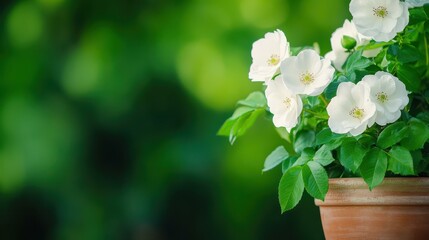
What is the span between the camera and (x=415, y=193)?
3.76 feet

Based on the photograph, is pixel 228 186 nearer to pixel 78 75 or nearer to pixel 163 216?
pixel 163 216

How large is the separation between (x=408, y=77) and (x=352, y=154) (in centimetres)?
20

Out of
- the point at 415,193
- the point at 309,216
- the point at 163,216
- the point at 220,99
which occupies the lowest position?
the point at 309,216

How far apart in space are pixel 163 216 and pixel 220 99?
48cm

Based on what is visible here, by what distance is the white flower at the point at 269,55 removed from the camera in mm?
1221

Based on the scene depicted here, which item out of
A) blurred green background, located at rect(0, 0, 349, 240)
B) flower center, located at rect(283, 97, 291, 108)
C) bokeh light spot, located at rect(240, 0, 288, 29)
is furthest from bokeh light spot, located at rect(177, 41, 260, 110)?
flower center, located at rect(283, 97, 291, 108)

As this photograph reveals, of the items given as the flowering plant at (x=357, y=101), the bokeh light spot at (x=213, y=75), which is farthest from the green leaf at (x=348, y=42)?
the bokeh light spot at (x=213, y=75)

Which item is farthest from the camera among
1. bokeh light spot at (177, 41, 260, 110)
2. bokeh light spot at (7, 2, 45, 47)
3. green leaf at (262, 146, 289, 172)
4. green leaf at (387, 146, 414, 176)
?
bokeh light spot at (7, 2, 45, 47)

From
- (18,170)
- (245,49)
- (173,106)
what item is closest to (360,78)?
(245,49)

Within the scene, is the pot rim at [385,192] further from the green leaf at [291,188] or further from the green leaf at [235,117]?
the green leaf at [235,117]

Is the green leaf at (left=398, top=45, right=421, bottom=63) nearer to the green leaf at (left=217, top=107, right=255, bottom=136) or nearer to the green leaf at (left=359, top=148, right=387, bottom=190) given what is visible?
the green leaf at (left=359, top=148, right=387, bottom=190)

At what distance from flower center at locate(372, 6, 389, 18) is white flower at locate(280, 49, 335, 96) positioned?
126 mm

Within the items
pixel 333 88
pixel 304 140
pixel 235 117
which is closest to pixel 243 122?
pixel 235 117

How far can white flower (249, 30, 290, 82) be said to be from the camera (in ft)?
4.00
